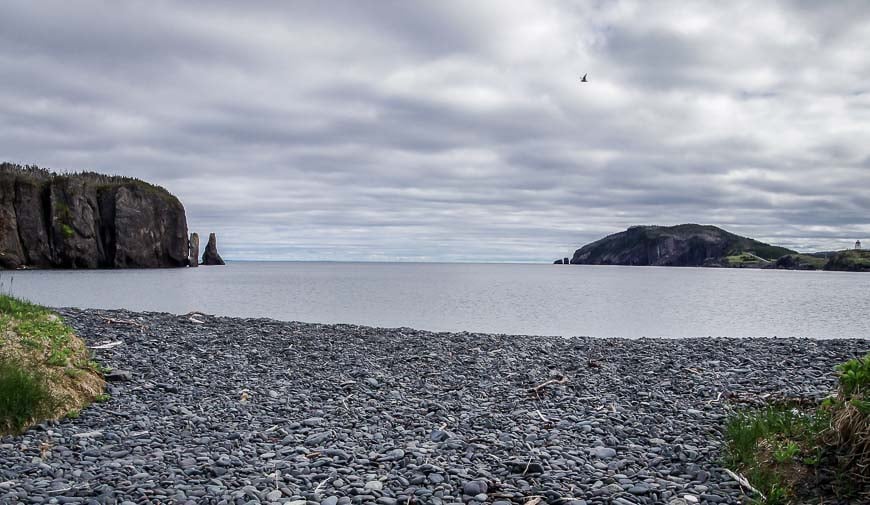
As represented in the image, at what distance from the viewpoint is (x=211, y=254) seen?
17125 centimetres

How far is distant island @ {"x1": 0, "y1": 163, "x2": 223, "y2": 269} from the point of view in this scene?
3804 inches

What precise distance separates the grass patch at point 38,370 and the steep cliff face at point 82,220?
97.8 m

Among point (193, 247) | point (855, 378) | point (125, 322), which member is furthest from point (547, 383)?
point (193, 247)

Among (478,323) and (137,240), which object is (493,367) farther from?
(137,240)

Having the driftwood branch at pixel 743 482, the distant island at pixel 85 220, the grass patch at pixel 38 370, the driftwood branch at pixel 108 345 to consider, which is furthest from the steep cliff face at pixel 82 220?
the driftwood branch at pixel 743 482

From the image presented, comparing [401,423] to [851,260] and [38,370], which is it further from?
[851,260]

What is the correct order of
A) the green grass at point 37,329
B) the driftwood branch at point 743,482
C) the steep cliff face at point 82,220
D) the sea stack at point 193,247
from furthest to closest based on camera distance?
Answer: the sea stack at point 193,247 → the steep cliff face at point 82,220 → the green grass at point 37,329 → the driftwood branch at point 743,482

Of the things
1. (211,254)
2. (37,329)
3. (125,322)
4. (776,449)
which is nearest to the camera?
(776,449)

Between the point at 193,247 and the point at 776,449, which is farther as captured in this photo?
the point at 193,247

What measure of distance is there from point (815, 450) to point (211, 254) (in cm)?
18059

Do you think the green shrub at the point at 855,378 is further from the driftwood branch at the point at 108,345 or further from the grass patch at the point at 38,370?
the driftwood branch at the point at 108,345

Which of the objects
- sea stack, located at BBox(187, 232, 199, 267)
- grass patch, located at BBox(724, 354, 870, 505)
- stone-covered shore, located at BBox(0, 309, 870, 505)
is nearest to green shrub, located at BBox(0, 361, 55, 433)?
stone-covered shore, located at BBox(0, 309, 870, 505)

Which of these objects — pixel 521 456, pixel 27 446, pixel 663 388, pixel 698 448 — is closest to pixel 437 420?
pixel 521 456

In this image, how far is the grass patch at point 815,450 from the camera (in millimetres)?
5594
